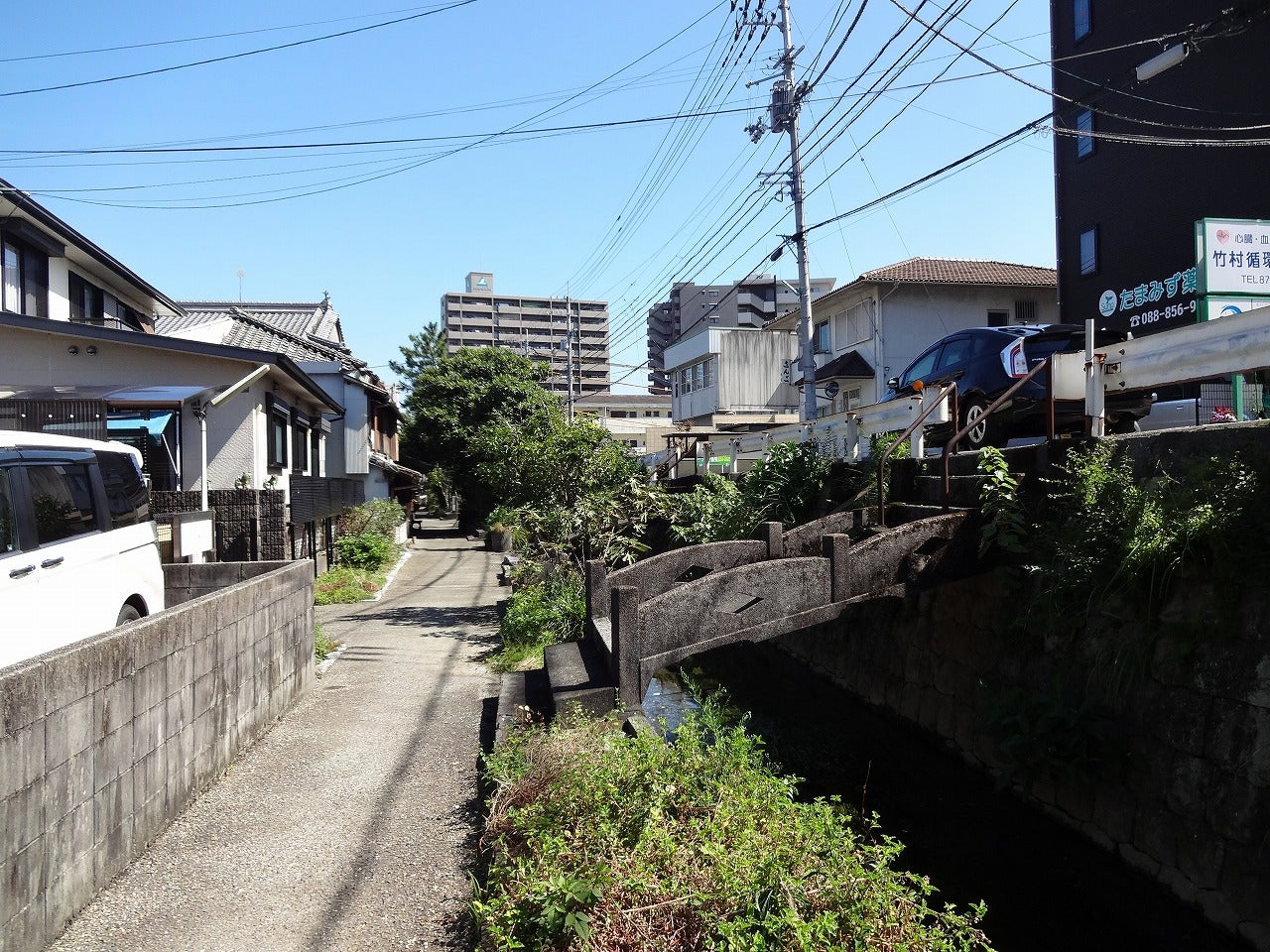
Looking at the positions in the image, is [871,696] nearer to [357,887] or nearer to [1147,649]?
[1147,649]

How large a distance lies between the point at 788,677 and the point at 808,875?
A: 862 centimetres

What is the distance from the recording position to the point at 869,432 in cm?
1161

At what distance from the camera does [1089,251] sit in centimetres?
2434

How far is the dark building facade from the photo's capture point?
1928 centimetres

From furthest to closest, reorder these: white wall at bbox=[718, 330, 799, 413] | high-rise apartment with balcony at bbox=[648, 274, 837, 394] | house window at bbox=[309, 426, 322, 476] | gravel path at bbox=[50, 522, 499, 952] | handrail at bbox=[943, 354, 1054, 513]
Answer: high-rise apartment with balcony at bbox=[648, 274, 837, 394] < white wall at bbox=[718, 330, 799, 413] < house window at bbox=[309, 426, 322, 476] < handrail at bbox=[943, 354, 1054, 513] < gravel path at bbox=[50, 522, 499, 952]

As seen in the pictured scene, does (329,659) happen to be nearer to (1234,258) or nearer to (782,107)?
(1234,258)

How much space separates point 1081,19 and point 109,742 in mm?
28285

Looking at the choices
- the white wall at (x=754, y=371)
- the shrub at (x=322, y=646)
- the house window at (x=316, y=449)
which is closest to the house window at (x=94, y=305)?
the house window at (x=316, y=449)

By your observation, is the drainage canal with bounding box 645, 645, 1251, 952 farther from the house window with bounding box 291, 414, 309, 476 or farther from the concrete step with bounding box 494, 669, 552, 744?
the house window with bounding box 291, 414, 309, 476

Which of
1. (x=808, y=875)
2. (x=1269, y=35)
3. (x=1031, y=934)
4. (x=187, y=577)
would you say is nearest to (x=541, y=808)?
(x=808, y=875)

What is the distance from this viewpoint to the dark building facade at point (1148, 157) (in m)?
19.3

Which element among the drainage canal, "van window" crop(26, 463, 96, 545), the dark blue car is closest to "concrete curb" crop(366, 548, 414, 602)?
the drainage canal

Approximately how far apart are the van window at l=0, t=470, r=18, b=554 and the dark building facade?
Answer: 1882 cm

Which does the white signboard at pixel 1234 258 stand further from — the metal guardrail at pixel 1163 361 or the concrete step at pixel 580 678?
the concrete step at pixel 580 678
